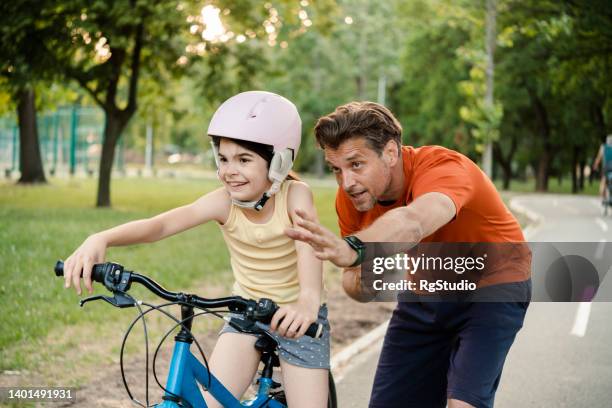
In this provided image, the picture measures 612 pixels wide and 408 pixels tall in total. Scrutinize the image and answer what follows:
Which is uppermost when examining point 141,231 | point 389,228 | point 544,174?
point 389,228

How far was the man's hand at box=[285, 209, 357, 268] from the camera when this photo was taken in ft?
7.21

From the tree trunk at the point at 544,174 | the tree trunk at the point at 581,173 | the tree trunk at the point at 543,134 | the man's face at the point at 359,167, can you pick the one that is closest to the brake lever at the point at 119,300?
the man's face at the point at 359,167

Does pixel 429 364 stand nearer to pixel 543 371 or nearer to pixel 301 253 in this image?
pixel 301 253

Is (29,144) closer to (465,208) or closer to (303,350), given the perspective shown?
(303,350)

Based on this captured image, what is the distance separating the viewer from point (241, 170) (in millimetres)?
3215

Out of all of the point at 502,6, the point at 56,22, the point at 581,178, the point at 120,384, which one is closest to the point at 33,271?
the point at 120,384

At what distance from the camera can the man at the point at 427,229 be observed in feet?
10.5

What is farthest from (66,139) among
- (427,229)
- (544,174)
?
(427,229)

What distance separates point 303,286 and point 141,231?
0.62 metres

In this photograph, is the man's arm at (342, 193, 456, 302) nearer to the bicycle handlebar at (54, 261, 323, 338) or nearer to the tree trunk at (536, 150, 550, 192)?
the bicycle handlebar at (54, 261, 323, 338)

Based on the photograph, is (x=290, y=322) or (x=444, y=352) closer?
(x=290, y=322)

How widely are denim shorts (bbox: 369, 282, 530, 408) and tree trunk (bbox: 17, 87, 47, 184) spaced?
25.7 m

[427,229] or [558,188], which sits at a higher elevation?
[427,229]

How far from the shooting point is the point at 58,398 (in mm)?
5457
